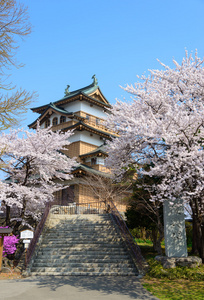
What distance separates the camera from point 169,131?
32.3ft

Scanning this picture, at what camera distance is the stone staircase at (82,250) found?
1205 centimetres

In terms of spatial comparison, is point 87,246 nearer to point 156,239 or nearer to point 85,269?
point 85,269

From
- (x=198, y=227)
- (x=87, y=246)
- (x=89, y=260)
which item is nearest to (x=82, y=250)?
(x=87, y=246)

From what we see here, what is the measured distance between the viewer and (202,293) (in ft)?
28.0

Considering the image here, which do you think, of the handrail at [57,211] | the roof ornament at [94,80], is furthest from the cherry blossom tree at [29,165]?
the roof ornament at [94,80]

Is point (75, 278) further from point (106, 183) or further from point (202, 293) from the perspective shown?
point (106, 183)

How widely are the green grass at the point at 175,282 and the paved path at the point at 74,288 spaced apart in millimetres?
451

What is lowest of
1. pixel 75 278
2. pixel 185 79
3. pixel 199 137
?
pixel 75 278

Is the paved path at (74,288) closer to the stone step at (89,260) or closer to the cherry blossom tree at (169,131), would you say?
the stone step at (89,260)

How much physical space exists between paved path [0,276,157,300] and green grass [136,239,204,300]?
451mm

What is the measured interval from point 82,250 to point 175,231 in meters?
5.19

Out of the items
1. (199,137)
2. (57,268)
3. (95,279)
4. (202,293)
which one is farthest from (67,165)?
(202,293)

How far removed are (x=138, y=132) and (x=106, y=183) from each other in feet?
59.4

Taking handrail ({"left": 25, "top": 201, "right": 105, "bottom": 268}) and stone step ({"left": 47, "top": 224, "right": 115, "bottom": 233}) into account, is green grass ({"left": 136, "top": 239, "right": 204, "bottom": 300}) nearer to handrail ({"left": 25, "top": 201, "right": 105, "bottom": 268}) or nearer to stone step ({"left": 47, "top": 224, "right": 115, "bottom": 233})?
stone step ({"left": 47, "top": 224, "right": 115, "bottom": 233})
